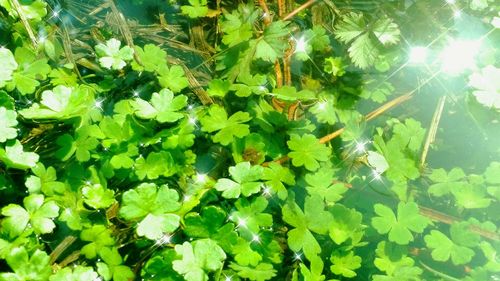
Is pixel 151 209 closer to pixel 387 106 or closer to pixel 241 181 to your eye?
pixel 241 181

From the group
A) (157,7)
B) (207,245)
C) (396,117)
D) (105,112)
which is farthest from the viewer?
(157,7)

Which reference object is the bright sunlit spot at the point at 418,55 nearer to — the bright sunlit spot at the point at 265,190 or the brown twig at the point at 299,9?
the brown twig at the point at 299,9

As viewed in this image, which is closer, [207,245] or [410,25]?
[207,245]

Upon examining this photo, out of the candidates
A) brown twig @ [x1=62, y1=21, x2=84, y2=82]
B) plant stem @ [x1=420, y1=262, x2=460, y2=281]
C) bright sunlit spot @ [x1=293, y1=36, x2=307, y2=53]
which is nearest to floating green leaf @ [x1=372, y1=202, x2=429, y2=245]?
plant stem @ [x1=420, y1=262, x2=460, y2=281]

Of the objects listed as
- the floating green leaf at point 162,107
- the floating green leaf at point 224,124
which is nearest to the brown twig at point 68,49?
the floating green leaf at point 162,107

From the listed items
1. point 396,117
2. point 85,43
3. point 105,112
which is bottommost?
point 396,117

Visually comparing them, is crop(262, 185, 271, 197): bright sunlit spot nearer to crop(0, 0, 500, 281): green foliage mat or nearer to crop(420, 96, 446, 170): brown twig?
crop(0, 0, 500, 281): green foliage mat

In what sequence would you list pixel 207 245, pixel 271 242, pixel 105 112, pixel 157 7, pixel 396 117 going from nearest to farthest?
pixel 207 245 → pixel 271 242 → pixel 105 112 → pixel 396 117 → pixel 157 7

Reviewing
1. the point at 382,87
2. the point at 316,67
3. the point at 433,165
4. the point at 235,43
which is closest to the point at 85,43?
the point at 235,43

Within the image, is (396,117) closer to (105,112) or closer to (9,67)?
(105,112)
